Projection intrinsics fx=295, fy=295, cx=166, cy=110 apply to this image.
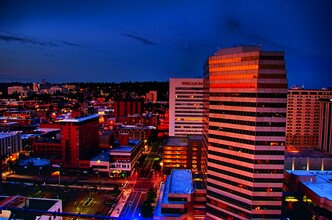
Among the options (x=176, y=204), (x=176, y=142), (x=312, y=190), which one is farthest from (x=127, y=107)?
(x=312, y=190)

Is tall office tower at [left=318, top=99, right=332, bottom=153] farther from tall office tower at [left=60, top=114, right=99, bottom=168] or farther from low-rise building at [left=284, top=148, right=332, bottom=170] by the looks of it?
tall office tower at [left=60, top=114, right=99, bottom=168]

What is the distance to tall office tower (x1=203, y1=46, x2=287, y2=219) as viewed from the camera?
2359 centimetres

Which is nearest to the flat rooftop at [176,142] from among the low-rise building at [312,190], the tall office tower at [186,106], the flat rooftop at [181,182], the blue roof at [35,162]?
the tall office tower at [186,106]

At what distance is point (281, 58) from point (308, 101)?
36611mm

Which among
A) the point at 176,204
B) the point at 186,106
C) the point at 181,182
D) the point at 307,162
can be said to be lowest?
the point at 176,204

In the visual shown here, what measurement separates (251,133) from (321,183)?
12.5 metres

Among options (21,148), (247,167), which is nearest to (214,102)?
(247,167)

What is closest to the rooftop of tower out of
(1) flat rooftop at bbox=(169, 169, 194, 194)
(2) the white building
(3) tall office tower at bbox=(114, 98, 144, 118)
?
(1) flat rooftop at bbox=(169, 169, 194, 194)

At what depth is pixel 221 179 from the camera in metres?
26.4

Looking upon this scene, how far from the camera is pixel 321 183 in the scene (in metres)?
30.4

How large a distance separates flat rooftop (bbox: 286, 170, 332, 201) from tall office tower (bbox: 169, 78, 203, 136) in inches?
859

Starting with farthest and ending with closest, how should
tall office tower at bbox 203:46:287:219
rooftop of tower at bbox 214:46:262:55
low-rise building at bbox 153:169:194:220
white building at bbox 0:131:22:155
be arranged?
white building at bbox 0:131:22:155
low-rise building at bbox 153:169:194:220
rooftop of tower at bbox 214:46:262:55
tall office tower at bbox 203:46:287:219

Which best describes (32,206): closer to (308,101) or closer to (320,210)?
(320,210)

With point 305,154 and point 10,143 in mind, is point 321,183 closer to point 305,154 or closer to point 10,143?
point 305,154
